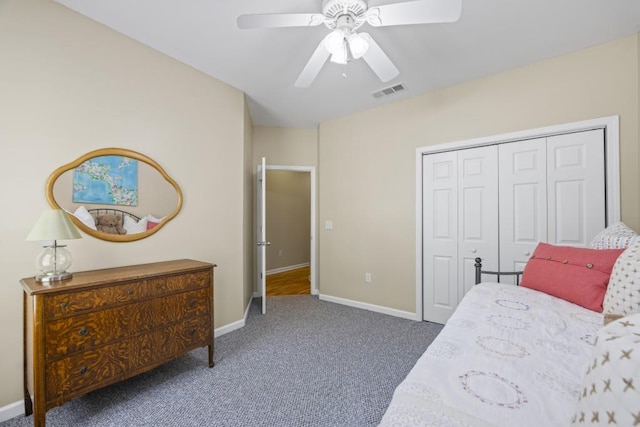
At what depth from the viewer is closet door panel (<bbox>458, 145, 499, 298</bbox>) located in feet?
9.05

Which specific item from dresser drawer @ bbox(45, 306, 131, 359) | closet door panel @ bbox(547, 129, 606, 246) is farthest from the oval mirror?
closet door panel @ bbox(547, 129, 606, 246)

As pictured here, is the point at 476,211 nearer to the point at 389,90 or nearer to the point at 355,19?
the point at 389,90

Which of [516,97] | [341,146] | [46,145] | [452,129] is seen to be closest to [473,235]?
[452,129]

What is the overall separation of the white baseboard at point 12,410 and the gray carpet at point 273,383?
0.15 ft

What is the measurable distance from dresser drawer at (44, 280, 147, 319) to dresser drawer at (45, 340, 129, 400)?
26 centimetres

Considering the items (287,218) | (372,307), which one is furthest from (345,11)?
(287,218)

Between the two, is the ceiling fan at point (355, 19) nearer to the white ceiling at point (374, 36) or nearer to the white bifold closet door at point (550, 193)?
the white ceiling at point (374, 36)

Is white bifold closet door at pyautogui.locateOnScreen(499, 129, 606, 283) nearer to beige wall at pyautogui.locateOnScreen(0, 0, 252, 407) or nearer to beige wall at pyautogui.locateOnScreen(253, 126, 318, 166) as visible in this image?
beige wall at pyautogui.locateOnScreen(253, 126, 318, 166)

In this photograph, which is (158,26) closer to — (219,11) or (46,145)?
(219,11)

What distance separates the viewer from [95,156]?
1990 millimetres

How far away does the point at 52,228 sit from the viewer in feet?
5.12

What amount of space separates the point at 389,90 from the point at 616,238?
2.31 metres

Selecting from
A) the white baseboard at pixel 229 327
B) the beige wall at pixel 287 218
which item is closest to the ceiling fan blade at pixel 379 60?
the white baseboard at pixel 229 327

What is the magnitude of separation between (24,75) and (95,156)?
1.89 feet
